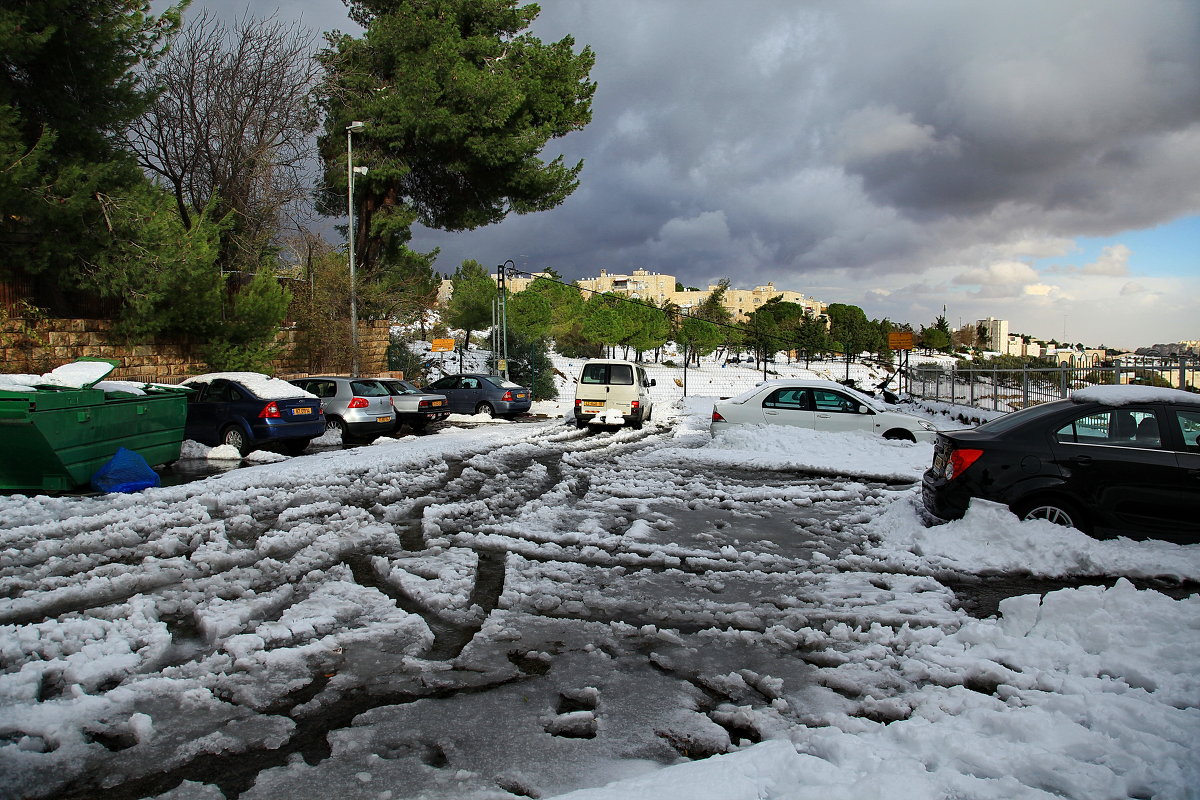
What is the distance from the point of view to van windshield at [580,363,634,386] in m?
20.0

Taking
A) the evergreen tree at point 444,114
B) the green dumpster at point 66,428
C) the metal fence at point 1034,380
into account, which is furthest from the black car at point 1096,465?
the evergreen tree at point 444,114

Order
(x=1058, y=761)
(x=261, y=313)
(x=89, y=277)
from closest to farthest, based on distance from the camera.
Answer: (x=1058, y=761)
(x=89, y=277)
(x=261, y=313)

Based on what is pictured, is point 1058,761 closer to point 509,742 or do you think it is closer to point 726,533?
point 509,742

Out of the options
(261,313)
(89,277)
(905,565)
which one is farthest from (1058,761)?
(261,313)

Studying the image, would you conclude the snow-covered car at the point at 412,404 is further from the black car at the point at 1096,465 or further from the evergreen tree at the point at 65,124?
the black car at the point at 1096,465

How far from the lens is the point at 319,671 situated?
4059mm

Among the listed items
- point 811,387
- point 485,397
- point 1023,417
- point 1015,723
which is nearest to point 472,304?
point 485,397

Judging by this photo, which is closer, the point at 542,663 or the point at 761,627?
the point at 542,663

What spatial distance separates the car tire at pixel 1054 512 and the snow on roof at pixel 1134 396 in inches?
39.0

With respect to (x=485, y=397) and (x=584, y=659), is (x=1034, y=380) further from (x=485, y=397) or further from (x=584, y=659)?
(x=584, y=659)

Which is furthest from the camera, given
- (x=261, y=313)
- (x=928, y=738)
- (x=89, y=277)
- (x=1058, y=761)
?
(x=261, y=313)

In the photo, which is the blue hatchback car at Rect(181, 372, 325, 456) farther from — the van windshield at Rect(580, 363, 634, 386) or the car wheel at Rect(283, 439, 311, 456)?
the van windshield at Rect(580, 363, 634, 386)

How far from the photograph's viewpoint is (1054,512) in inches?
258

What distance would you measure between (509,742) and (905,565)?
163 inches
